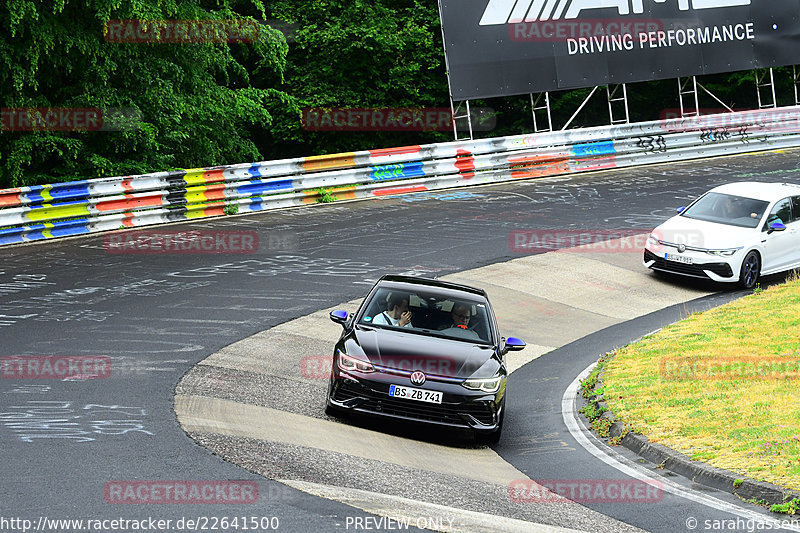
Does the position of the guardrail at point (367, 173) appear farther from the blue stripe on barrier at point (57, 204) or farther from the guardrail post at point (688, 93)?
the guardrail post at point (688, 93)

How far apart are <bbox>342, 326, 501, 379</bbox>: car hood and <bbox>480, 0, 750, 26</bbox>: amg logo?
19.4m

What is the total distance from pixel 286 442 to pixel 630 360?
19.5ft

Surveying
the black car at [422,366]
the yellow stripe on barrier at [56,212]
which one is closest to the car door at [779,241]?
the black car at [422,366]

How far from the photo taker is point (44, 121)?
835 inches

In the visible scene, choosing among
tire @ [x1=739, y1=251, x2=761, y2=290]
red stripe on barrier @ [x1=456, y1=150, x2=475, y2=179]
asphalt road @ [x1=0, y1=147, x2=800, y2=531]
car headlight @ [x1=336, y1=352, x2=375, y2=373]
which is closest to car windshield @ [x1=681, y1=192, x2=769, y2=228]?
tire @ [x1=739, y1=251, x2=761, y2=290]

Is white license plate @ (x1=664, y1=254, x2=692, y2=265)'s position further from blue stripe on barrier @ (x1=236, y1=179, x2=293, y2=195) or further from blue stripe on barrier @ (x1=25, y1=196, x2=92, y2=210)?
blue stripe on barrier @ (x1=25, y1=196, x2=92, y2=210)

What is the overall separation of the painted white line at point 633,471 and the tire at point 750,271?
651cm

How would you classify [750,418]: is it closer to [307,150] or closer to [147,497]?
[147,497]

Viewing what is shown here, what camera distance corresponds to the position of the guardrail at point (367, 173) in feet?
64.6

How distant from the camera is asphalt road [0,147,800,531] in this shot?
7395 mm

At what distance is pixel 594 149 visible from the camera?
28.6m

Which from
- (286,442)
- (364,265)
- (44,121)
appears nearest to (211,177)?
(44,121)

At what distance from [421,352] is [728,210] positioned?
10.8m

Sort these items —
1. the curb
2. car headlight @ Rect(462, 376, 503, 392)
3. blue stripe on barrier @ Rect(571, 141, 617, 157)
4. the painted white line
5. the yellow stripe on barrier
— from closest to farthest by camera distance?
the painted white line < the curb < car headlight @ Rect(462, 376, 503, 392) < the yellow stripe on barrier < blue stripe on barrier @ Rect(571, 141, 617, 157)
